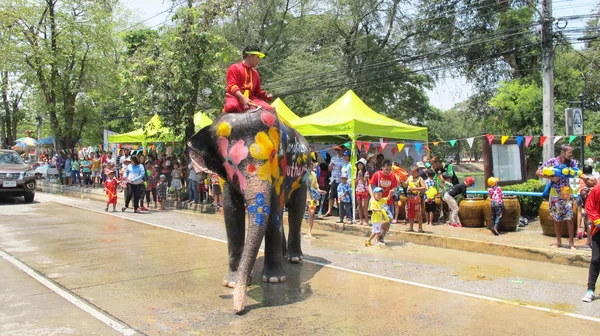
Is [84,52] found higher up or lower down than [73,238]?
higher up

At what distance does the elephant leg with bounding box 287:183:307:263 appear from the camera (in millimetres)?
7301

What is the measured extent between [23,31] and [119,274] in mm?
21806

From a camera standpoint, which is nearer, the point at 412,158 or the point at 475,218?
the point at 475,218

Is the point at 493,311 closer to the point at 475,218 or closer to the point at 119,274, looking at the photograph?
the point at 119,274

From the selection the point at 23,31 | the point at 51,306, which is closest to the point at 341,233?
the point at 51,306

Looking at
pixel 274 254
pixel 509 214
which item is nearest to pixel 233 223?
pixel 274 254

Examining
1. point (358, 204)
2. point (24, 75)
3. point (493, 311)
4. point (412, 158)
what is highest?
point (24, 75)

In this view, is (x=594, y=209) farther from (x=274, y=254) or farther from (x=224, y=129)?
(x=224, y=129)

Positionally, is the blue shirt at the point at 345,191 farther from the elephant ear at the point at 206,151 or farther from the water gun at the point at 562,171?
the elephant ear at the point at 206,151

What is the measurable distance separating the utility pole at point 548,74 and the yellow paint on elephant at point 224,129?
36.0ft

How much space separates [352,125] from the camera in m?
12.0

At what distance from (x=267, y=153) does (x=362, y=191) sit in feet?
21.4

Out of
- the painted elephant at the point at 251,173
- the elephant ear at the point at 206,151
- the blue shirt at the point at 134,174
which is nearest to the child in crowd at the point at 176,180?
the blue shirt at the point at 134,174

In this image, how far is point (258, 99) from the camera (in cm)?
632
